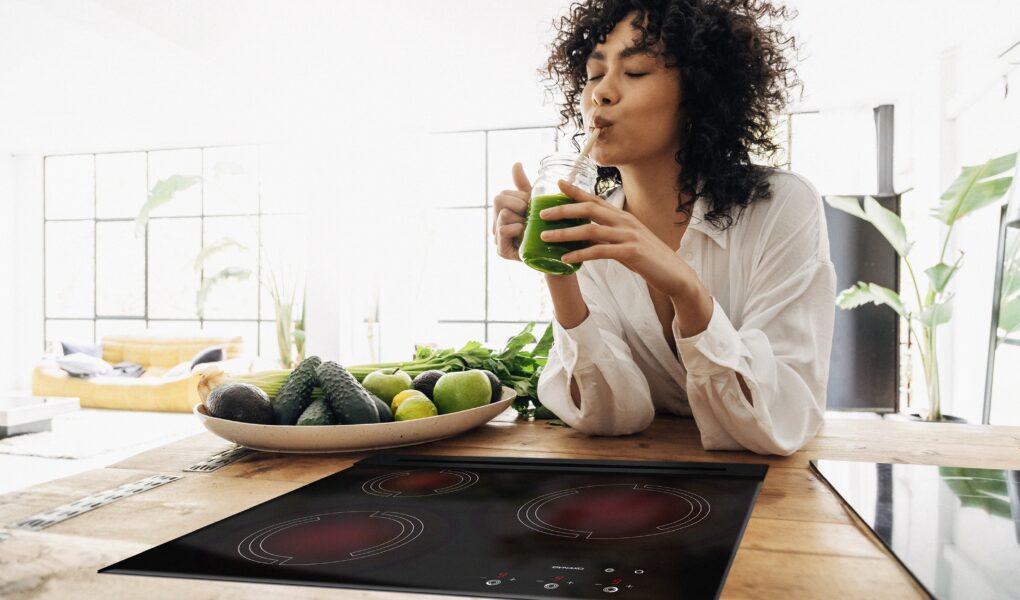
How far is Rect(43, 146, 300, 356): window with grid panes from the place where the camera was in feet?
31.8

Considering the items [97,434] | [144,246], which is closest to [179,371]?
[97,434]

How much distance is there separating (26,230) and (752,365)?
37.5 feet

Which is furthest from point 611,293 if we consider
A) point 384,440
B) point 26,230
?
point 26,230

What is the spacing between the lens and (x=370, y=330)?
27.3ft

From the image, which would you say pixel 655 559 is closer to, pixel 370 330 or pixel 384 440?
pixel 384 440

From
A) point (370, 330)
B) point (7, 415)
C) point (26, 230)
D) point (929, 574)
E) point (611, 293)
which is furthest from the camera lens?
point (26, 230)

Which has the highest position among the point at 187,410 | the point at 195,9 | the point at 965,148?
the point at 195,9

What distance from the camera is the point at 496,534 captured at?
690 millimetres

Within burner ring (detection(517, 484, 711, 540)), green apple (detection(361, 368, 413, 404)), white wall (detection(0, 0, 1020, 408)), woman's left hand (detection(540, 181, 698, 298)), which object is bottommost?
burner ring (detection(517, 484, 711, 540))

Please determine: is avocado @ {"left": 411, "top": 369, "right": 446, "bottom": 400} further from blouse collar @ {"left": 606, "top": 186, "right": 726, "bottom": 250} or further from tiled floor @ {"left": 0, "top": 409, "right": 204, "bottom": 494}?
tiled floor @ {"left": 0, "top": 409, "right": 204, "bottom": 494}

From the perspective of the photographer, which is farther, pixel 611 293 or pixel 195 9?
pixel 195 9

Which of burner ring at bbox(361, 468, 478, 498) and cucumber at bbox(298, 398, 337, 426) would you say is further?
cucumber at bbox(298, 398, 337, 426)

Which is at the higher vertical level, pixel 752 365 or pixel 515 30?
pixel 515 30

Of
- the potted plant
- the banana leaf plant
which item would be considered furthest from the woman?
the banana leaf plant
